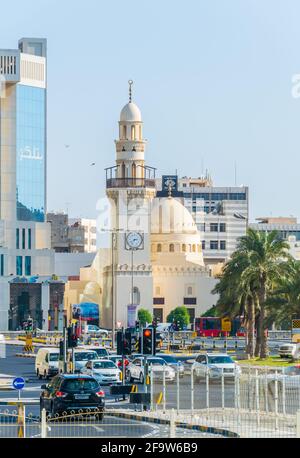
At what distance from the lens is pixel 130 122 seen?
175 m

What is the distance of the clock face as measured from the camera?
176 meters

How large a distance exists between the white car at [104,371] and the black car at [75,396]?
834 inches

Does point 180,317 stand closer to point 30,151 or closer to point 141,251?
point 141,251

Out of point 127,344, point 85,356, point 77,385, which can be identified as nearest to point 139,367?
point 85,356

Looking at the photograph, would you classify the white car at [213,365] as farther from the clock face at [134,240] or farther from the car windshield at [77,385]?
the clock face at [134,240]

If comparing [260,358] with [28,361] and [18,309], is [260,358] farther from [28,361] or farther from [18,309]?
[18,309]

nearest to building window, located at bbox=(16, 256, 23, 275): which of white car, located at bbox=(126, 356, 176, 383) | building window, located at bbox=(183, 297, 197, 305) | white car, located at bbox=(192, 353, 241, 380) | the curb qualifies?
building window, located at bbox=(183, 297, 197, 305)

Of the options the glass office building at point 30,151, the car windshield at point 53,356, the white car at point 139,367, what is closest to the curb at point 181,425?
the white car at point 139,367

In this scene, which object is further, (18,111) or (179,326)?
(18,111)

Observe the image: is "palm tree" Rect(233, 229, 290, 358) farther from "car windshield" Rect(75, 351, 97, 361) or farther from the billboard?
the billboard

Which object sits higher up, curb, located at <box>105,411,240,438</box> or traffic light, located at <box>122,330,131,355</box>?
traffic light, located at <box>122,330,131,355</box>

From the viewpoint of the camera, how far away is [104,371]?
72.0 meters
